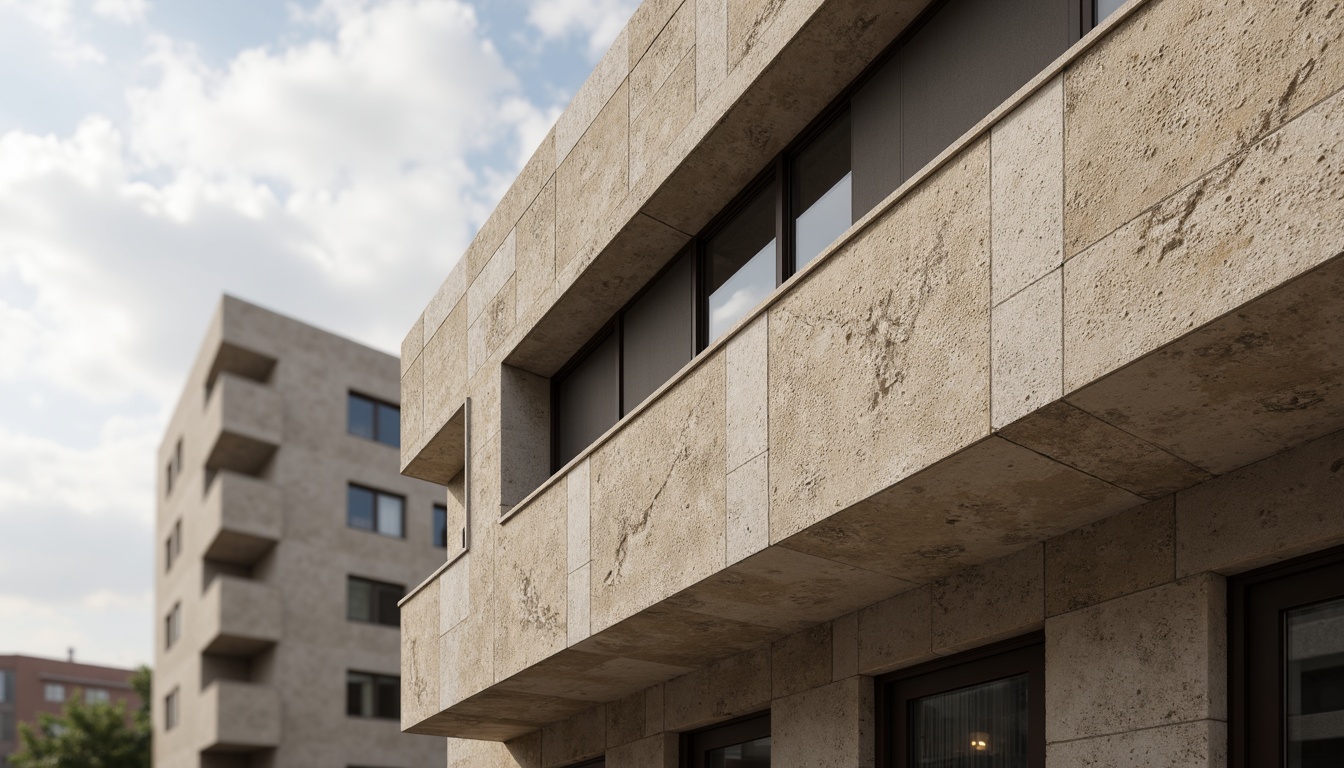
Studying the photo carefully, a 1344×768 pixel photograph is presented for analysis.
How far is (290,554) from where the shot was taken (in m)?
39.6

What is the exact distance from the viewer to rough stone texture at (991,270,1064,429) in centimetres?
518

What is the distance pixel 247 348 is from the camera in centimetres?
4047

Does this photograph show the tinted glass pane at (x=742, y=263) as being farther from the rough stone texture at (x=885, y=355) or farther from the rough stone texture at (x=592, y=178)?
the rough stone texture at (x=885, y=355)

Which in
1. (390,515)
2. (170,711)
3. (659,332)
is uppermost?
(390,515)

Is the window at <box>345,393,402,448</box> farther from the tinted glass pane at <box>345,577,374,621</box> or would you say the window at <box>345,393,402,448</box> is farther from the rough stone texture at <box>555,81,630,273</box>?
the rough stone texture at <box>555,81,630,273</box>

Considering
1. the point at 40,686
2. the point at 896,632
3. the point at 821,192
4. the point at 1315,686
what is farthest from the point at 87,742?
the point at 40,686

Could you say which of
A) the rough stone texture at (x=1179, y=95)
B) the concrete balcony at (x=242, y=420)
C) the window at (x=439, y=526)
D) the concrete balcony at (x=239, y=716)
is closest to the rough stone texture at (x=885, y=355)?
the rough stone texture at (x=1179, y=95)

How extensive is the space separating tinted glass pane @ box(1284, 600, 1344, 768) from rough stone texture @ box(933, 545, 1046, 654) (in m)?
1.27

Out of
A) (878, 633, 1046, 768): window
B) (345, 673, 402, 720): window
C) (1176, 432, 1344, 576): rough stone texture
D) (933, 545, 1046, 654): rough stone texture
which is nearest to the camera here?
(1176, 432, 1344, 576): rough stone texture

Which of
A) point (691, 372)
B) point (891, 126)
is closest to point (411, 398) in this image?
point (691, 372)

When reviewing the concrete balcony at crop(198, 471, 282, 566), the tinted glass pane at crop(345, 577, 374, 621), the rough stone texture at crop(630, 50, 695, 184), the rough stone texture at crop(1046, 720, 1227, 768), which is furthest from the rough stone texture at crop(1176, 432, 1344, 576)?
the tinted glass pane at crop(345, 577, 374, 621)

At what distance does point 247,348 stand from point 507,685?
32.5 m

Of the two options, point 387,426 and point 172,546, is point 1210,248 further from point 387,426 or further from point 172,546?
point 172,546

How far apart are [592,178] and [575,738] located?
5183mm
